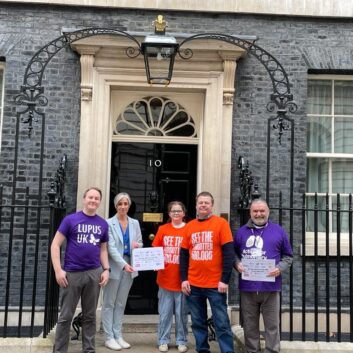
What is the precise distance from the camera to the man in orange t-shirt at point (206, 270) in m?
→ 4.92

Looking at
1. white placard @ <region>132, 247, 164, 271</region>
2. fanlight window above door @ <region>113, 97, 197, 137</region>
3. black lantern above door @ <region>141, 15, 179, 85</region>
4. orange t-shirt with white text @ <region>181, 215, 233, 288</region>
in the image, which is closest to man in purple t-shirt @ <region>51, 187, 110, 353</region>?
white placard @ <region>132, 247, 164, 271</region>

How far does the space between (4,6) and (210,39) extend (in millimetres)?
2858

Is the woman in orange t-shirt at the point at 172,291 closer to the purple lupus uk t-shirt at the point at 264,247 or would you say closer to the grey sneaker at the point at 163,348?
the grey sneaker at the point at 163,348

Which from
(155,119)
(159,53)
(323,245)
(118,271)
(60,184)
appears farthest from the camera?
(155,119)

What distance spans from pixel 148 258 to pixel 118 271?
37cm

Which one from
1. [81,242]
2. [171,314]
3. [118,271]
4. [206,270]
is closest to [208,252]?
[206,270]

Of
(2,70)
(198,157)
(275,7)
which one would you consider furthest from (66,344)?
(275,7)

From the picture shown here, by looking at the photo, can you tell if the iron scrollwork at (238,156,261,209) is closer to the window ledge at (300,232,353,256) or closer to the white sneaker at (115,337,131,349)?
the window ledge at (300,232,353,256)

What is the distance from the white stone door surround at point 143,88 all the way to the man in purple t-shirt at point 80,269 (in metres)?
1.90

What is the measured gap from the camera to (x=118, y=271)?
550 cm

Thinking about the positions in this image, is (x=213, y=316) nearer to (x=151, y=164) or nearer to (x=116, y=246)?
(x=116, y=246)

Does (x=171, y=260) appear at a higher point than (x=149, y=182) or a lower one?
lower

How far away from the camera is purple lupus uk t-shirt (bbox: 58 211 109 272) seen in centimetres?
488

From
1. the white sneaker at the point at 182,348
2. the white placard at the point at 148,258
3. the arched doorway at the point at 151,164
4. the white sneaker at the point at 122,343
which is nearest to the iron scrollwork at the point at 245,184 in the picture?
the arched doorway at the point at 151,164
